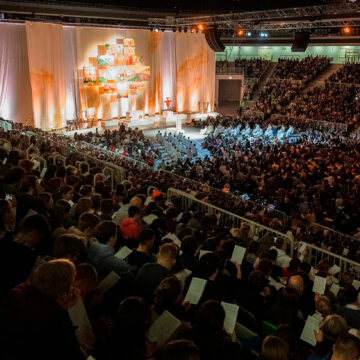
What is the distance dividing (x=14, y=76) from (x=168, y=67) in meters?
12.0

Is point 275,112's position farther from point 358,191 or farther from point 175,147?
point 358,191

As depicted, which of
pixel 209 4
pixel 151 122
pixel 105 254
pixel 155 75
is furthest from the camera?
pixel 209 4

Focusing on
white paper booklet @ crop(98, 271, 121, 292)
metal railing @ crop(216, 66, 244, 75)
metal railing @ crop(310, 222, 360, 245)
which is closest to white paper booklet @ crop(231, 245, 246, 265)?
white paper booklet @ crop(98, 271, 121, 292)

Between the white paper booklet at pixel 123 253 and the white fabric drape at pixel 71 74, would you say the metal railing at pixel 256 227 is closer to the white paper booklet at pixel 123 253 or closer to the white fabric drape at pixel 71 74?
the white paper booklet at pixel 123 253

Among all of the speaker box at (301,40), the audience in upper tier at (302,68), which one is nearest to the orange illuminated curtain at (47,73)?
the speaker box at (301,40)

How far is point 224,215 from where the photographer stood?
7953 millimetres

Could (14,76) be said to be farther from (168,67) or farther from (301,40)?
(301,40)

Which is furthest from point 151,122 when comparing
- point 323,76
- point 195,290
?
A: point 195,290

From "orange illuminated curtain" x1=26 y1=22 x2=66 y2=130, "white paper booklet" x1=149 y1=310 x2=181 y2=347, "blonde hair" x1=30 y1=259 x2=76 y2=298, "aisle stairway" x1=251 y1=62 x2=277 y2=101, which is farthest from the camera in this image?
"aisle stairway" x1=251 y1=62 x2=277 y2=101

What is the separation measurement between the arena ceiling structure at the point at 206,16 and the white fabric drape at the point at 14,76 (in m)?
0.75

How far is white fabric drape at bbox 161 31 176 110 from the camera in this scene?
29.6 m

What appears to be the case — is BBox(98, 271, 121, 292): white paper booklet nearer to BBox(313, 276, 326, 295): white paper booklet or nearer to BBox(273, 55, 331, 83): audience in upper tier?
BBox(313, 276, 326, 295): white paper booklet

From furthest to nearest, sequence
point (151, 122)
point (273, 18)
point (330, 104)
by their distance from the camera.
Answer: point (151, 122) → point (330, 104) → point (273, 18)

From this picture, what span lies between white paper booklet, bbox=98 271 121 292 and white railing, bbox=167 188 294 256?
3.85m
